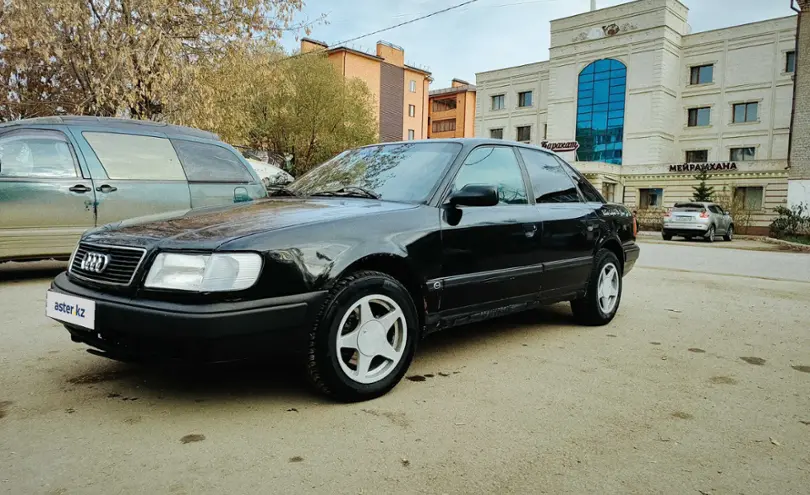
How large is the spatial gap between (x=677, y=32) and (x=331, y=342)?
158 ft

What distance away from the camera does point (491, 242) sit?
377 centimetres

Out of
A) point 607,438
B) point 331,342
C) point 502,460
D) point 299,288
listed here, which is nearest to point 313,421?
point 331,342

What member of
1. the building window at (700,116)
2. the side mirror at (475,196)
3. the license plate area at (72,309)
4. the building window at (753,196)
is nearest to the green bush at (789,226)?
the building window at (753,196)

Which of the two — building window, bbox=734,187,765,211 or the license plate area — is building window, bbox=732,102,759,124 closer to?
building window, bbox=734,187,765,211

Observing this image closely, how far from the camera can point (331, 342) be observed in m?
2.84

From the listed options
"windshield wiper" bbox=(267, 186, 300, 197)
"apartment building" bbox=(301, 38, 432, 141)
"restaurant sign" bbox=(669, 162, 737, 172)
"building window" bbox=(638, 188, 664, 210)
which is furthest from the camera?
"apartment building" bbox=(301, 38, 432, 141)

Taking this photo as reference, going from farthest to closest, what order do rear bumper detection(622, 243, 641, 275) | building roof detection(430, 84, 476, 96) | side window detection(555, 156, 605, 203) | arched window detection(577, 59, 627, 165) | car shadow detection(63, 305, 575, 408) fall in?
1. building roof detection(430, 84, 476, 96)
2. arched window detection(577, 59, 627, 165)
3. rear bumper detection(622, 243, 641, 275)
4. side window detection(555, 156, 605, 203)
5. car shadow detection(63, 305, 575, 408)

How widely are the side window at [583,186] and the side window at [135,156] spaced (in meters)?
4.57

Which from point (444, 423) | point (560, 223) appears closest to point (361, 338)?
point (444, 423)

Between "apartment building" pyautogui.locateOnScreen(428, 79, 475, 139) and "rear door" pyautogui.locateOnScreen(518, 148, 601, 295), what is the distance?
205 feet

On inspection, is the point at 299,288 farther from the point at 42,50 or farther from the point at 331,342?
the point at 42,50

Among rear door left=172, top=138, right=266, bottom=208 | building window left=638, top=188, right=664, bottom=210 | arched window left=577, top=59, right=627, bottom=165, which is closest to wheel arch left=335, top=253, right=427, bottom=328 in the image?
rear door left=172, top=138, right=266, bottom=208

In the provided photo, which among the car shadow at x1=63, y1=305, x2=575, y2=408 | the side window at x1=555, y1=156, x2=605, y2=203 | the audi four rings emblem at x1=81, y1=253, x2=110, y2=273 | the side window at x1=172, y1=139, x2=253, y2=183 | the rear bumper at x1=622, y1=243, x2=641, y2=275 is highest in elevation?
the side window at x1=172, y1=139, x2=253, y2=183

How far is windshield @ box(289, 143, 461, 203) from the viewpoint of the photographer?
3658 millimetres
